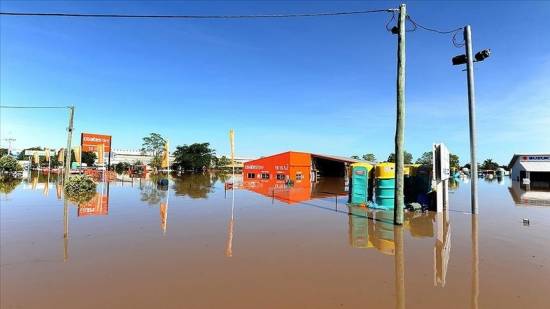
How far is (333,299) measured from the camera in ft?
17.0

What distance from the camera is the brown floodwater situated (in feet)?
17.1

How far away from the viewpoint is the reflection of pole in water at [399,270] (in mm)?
5193

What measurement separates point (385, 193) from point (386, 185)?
371 millimetres

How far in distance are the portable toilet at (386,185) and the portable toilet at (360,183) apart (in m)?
1.45

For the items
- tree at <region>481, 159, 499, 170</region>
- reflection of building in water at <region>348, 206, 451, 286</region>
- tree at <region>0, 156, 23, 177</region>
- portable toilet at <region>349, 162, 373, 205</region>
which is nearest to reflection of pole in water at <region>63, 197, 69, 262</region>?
reflection of building in water at <region>348, 206, 451, 286</region>

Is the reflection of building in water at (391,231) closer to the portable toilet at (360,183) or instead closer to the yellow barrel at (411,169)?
the portable toilet at (360,183)

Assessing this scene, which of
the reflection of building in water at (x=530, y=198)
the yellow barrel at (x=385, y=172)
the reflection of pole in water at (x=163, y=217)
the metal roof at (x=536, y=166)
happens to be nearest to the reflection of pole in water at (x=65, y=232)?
the reflection of pole in water at (x=163, y=217)

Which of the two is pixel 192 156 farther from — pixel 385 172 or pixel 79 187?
pixel 385 172

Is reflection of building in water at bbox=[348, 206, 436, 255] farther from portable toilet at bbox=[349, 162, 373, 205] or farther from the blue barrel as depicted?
portable toilet at bbox=[349, 162, 373, 205]

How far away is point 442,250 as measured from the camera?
8.21m

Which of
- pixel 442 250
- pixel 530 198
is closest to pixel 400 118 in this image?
pixel 442 250

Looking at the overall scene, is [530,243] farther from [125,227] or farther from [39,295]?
[125,227]

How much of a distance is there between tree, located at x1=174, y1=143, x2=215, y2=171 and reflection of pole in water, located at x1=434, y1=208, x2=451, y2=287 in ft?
258

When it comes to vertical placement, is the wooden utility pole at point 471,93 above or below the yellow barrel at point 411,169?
above
